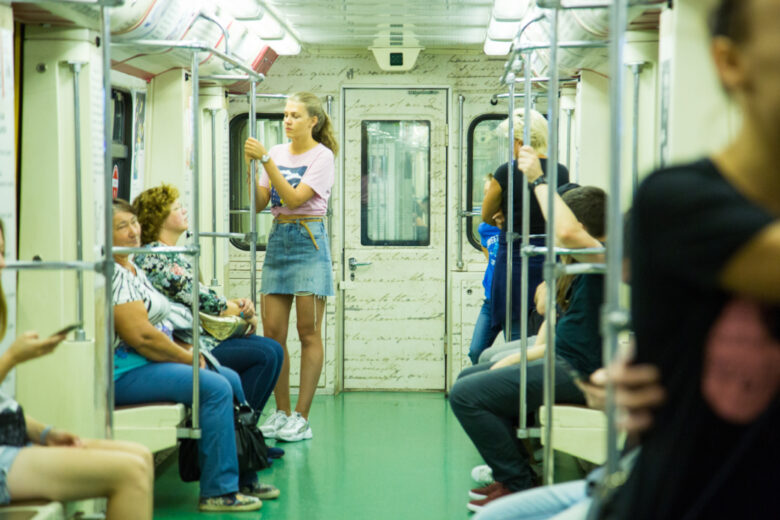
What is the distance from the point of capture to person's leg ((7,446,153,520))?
278 centimetres

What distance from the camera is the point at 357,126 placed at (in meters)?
7.59

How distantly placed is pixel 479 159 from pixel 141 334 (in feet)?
13.4

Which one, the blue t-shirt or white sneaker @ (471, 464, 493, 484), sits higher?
the blue t-shirt

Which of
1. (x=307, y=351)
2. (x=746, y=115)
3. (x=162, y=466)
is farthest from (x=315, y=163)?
(x=746, y=115)

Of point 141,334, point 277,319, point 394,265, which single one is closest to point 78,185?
point 141,334

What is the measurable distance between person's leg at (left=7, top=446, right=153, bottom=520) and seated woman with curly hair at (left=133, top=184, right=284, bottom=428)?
1.70 metres

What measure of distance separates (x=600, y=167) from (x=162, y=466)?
308cm

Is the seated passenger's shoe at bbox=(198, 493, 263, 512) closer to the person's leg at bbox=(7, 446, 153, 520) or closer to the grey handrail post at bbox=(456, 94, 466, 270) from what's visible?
the person's leg at bbox=(7, 446, 153, 520)

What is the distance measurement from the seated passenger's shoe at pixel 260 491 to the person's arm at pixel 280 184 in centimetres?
173

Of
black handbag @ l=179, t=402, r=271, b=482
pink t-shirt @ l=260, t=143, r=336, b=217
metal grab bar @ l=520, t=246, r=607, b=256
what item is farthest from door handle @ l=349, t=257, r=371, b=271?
metal grab bar @ l=520, t=246, r=607, b=256

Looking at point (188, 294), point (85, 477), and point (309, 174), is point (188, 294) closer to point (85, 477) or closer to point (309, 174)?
point (309, 174)

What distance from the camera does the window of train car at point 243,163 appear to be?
24.5 feet

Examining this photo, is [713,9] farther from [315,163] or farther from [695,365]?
[315,163]

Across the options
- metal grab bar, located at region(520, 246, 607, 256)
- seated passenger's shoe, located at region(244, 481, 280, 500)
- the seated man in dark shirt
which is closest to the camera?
metal grab bar, located at region(520, 246, 607, 256)
